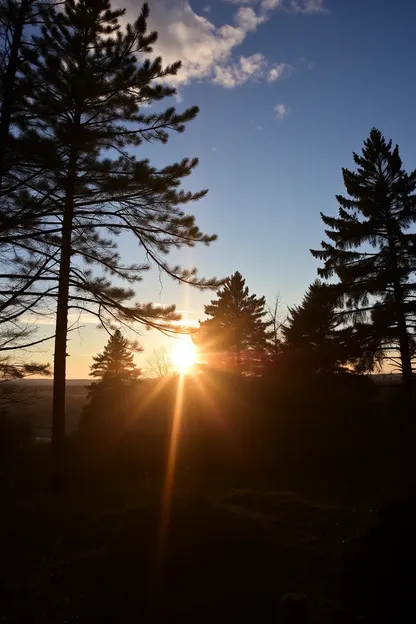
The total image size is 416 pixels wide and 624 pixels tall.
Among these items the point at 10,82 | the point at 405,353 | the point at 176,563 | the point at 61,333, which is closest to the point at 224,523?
the point at 176,563

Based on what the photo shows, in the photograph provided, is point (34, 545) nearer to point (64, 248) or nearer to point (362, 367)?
point (64, 248)

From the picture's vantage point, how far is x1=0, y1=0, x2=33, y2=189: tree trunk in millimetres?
7141

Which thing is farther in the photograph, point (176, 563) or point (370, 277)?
point (370, 277)

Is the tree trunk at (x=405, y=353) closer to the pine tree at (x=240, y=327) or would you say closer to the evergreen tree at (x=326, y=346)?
the evergreen tree at (x=326, y=346)

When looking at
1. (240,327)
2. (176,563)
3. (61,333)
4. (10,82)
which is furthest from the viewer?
(240,327)

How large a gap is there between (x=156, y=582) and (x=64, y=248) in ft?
25.5

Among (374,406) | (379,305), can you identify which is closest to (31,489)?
(374,406)

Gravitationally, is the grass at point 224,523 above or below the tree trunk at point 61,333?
below

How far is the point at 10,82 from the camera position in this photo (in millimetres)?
7422

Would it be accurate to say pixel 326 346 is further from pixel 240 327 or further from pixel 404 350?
pixel 240 327

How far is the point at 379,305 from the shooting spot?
17.9 meters

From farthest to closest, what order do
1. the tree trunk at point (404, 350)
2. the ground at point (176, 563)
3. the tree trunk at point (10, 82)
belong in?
the tree trunk at point (404, 350), the tree trunk at point (10, 82), the ground at point (176, 563)

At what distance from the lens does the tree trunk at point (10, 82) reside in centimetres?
714

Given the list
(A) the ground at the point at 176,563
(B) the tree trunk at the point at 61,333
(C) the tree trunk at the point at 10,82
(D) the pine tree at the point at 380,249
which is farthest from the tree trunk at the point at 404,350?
(C) the tree trunk at the point at 10,82
